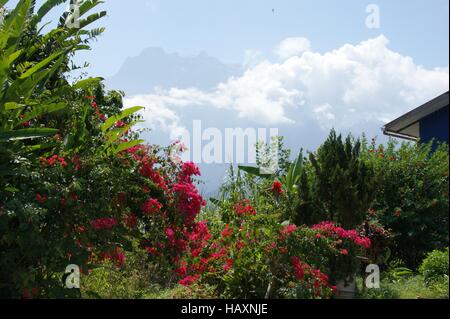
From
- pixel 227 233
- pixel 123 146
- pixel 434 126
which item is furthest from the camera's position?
pixel 434 126

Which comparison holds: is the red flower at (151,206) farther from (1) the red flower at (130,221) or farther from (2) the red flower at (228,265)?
(2) the red flower at (228,265)

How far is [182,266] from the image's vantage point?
7.69m

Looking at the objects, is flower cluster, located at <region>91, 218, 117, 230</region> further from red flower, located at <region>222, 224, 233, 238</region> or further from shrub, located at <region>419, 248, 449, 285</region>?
shrub, located at <region>419, 248, 449, 285</region>

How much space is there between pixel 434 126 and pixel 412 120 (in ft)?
2.28

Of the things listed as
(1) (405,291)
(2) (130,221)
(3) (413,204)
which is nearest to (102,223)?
(2) (130,221)

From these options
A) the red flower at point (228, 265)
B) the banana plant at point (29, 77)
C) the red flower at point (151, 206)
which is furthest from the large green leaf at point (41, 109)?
the red flower at point (228, 265)

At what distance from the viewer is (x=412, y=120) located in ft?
45.3

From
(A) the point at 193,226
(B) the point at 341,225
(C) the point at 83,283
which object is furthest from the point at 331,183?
(C) the point at 83,283

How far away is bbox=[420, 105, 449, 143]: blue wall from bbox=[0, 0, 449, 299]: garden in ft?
13.3

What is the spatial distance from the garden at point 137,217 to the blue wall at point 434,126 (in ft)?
13.3

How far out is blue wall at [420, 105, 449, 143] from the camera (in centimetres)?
1297

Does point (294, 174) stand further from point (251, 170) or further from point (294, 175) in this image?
point (251, 170)

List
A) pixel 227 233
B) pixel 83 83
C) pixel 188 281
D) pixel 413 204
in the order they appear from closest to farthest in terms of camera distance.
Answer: pixel 188 281 → pixel 227 233 → pixel 83 83 → pixel 413 204
